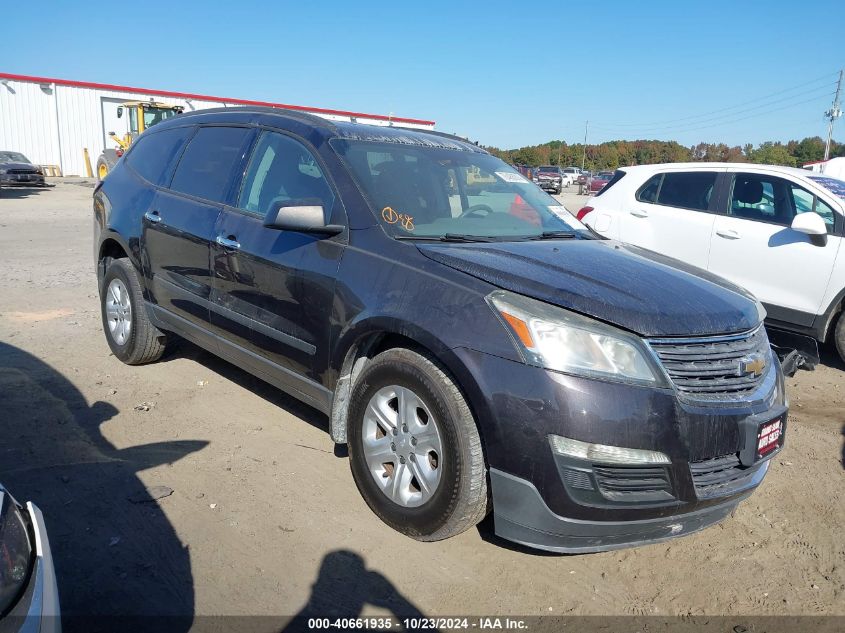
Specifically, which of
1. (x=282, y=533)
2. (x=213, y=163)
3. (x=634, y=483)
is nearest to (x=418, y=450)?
(x=282, y=533)

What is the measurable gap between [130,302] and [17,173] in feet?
73.6

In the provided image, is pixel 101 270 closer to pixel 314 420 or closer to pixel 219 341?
pixel 219 341

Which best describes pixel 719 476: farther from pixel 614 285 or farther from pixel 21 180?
pixel 21 180

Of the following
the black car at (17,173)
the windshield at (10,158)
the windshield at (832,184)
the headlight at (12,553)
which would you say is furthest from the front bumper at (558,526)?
the windshield at (10,158)

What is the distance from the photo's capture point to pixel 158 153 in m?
5.08

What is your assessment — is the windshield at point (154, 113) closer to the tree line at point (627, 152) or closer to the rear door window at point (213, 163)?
the rear door window at point (213, 163)

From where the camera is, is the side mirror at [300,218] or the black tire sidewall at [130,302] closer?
the side mirror at [300,218]

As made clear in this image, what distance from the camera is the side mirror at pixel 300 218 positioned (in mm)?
3332

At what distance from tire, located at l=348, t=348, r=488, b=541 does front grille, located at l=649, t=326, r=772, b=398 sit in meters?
0.81

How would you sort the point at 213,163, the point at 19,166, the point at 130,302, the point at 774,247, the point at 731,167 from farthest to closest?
the point at 19,166 < the point at 731,167 < the point at 774,247 < the point at 130,302 < the point at 213,163

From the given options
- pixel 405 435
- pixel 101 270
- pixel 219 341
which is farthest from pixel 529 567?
pixel 101 270

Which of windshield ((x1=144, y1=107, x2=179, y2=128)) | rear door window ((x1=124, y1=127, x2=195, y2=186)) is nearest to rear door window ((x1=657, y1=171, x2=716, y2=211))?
rear door window ((x1=124, y1=127, x2=195, y2=186))

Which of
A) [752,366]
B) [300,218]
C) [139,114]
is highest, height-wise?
[139,114]

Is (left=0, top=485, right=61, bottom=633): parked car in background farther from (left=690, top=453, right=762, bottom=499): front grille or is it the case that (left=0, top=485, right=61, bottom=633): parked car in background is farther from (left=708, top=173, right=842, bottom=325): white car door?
(left=708, top=173, right=842, bottom=325): white car door
